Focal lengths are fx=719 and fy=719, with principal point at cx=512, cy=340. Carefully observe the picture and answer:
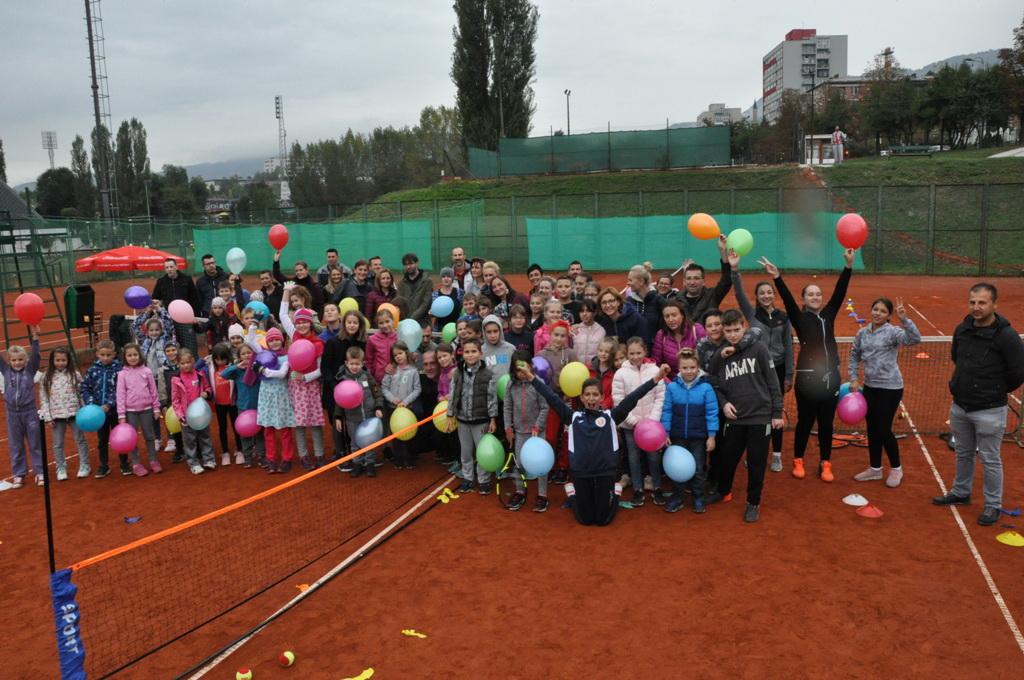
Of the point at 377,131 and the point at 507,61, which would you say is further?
the point at 377,131

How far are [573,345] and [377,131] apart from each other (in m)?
87.1

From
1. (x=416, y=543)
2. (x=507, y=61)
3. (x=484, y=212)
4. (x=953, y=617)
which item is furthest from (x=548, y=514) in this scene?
(x=507, y=61)

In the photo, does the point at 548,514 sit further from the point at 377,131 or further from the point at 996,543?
the point at 377,131

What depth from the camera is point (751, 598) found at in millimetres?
5645

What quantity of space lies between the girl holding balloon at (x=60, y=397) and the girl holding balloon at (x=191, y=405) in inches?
46.1

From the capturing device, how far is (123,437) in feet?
28.4

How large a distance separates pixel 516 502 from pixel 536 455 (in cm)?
86

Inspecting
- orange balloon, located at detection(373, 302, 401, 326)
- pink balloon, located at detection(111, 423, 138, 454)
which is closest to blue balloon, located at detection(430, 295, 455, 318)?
orange balloon, located at detection(373, 302, 401, 326)

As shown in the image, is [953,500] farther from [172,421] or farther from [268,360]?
[172,421]

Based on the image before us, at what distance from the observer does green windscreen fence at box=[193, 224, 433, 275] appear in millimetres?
30875

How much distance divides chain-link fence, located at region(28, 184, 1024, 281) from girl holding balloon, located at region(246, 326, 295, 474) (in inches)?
835

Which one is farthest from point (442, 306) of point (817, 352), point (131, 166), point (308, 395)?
point (131, 166)

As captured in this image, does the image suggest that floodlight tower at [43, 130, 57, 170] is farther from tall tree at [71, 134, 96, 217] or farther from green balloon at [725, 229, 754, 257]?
green balloon at [725, 229, 754, 257]

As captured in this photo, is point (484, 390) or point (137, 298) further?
point (137, 298)
